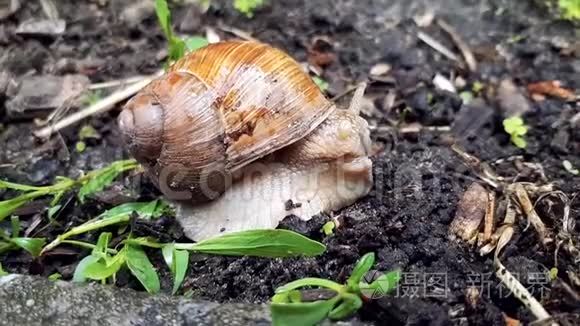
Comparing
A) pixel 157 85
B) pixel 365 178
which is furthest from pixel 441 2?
pixel 157 85

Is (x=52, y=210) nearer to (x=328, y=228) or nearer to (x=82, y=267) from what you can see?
(x=82, y=267)

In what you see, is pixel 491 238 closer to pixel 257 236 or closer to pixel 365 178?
pixel 365 178

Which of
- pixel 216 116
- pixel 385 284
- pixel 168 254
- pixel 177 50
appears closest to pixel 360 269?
pixel 385 284

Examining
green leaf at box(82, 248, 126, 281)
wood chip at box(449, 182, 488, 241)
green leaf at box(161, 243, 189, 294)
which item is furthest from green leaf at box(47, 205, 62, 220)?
wood chip at box(449, 182, 488, 241)

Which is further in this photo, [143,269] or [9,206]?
[9,206]

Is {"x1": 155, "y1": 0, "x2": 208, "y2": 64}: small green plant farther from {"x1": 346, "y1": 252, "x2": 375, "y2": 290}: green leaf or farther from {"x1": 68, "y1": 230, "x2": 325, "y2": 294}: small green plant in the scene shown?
{"x1": 346, "y1": 252, "x2": 375, "y2": 290}: green leaf

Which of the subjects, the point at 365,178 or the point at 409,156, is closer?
the point at 365,178

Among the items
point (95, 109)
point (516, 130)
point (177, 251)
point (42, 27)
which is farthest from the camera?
point (42, 27)
